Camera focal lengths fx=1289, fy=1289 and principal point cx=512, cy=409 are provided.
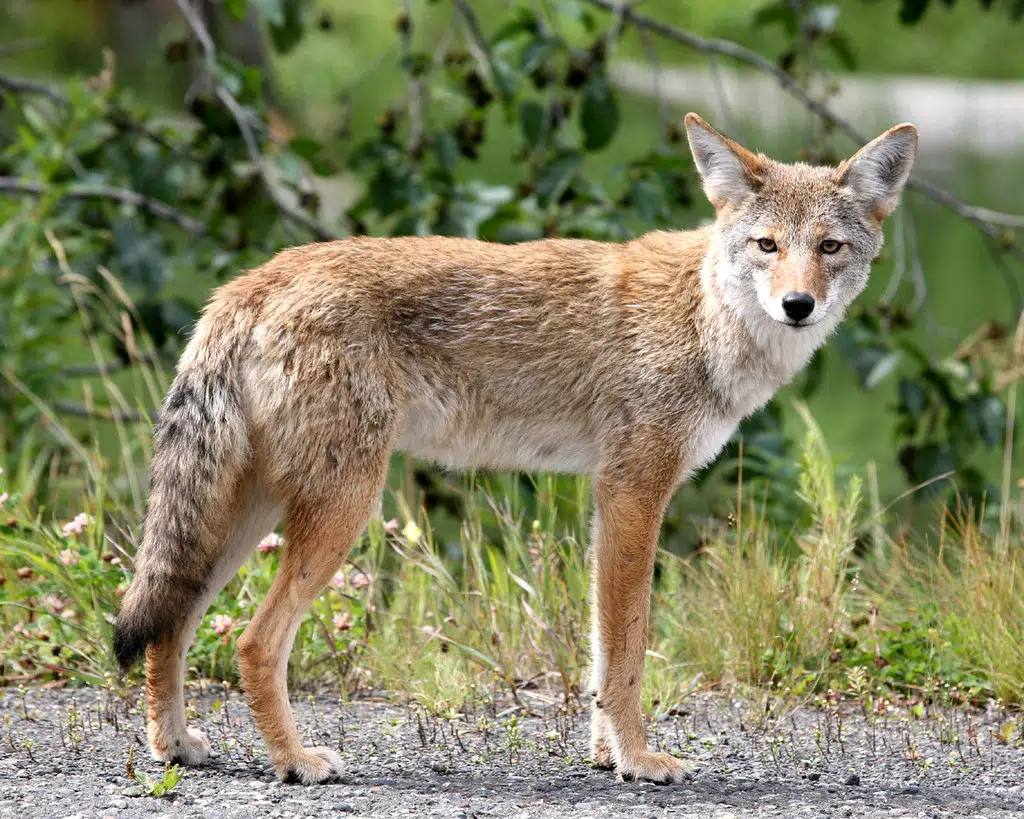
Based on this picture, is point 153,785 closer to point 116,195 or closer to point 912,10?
point 116,195

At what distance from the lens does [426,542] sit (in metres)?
5.36

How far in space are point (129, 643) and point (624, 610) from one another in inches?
63.3

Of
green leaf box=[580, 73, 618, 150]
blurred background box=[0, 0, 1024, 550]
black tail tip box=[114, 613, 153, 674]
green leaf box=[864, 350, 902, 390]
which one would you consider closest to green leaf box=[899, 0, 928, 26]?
blurred background box=[0, 0, 1024, 550]

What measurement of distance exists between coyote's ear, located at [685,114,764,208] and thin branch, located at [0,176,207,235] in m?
3.33

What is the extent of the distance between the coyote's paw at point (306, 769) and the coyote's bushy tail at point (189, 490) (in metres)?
0.57

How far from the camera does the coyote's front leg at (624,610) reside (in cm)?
431

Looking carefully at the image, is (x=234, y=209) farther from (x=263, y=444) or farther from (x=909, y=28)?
(x=909, y=28)

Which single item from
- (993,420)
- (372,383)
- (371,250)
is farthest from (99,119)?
(993,420)

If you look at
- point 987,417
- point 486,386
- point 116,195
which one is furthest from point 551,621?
point 116,195

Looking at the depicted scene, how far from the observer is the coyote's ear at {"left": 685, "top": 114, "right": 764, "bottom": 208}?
4.62 metres

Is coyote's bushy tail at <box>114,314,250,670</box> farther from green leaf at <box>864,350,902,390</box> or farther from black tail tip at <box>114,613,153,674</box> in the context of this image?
green leaf at <box>864,350,902,390</box>

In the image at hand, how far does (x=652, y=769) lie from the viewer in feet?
14.0

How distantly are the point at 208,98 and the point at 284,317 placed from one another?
2.92m

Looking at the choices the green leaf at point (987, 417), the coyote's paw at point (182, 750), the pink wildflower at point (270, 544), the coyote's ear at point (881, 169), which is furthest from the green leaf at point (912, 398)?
the coyote's paw at point (182, 750)
